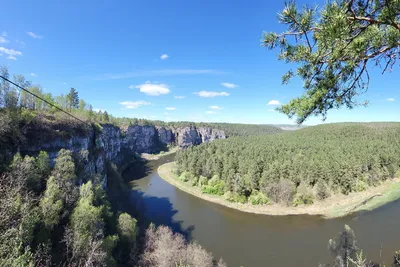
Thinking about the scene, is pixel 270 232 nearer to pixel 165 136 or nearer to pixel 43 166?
pixel 43 166

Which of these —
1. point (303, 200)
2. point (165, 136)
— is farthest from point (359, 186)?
point (165, 136)

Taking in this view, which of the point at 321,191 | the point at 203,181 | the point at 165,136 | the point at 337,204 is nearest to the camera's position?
the point at 337,204

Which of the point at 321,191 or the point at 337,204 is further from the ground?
the point at 321,191

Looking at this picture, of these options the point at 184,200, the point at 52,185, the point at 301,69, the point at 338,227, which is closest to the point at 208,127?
the point at 184,200

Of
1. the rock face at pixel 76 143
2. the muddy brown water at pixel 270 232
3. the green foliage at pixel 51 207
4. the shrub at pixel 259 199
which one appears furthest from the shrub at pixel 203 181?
the green foliage at pixel 51 207

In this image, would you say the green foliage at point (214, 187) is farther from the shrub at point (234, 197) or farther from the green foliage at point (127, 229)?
the green foliage at point (127, 229)

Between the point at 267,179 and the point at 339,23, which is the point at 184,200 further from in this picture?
→ the point at 339,23

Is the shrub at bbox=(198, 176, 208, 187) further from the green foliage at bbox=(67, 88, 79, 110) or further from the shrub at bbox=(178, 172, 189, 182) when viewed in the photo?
the green foliage at bbox=(67, 88, 79, 110)
